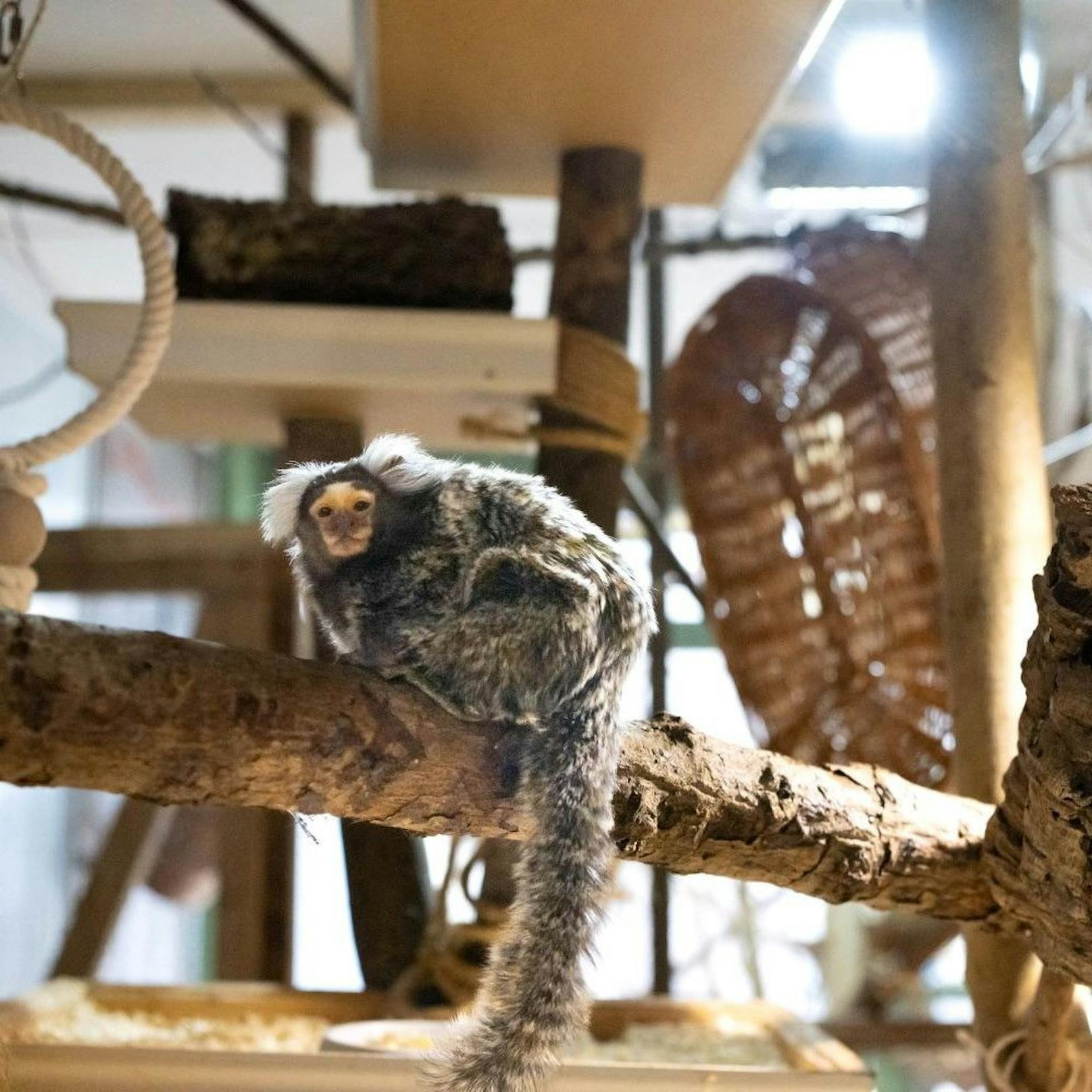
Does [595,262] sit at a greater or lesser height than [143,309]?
greater

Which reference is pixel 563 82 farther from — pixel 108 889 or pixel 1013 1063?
pixel 108 889

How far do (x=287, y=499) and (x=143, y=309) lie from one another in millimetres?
331

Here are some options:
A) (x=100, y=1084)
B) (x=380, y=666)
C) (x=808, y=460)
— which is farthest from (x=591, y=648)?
(x=808, y=460)

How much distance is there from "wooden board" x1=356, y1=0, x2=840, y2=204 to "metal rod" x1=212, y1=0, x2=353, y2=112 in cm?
41

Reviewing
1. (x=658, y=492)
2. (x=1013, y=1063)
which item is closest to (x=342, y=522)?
(x=1013, y=1063)

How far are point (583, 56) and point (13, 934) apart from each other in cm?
272

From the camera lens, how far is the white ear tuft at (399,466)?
127cm

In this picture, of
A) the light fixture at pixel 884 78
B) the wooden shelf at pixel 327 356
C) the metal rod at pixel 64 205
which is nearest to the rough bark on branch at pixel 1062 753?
the wooden shelf at pixel 327 356

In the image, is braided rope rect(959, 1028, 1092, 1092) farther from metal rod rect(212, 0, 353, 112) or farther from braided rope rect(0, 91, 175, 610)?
metal rod rect(212, 0, 353, 112)

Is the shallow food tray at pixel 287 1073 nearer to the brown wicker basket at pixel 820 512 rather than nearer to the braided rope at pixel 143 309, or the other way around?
the braided rope at pixel 143 309

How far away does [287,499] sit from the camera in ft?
4.24

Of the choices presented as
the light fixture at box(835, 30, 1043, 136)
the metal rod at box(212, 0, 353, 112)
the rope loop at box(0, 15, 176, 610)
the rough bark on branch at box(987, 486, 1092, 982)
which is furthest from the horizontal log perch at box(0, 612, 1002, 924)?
the metal rod at box(212, 0, 353, 112)

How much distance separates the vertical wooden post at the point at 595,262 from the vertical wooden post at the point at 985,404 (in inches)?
21.3

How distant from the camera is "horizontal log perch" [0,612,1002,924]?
0.90 metres
